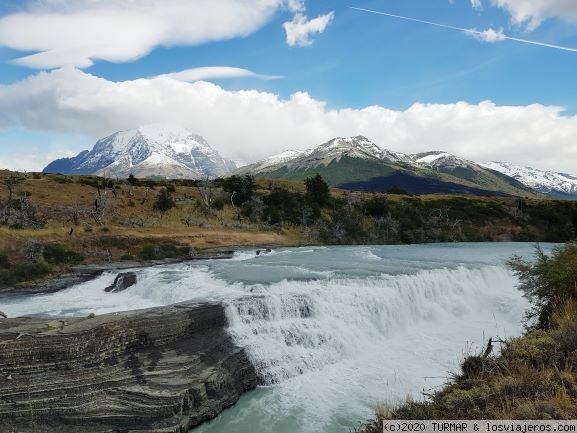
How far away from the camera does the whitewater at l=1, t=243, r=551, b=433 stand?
15.6 meters

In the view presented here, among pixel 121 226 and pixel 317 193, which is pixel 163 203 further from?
pixel 317 193

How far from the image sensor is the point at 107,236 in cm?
3947

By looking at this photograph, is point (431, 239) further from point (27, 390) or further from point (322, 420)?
point (27, 390)

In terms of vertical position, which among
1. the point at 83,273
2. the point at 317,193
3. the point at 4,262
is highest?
the point at 317,193

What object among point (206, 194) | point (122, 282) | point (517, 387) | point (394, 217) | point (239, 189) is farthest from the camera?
point (394, 217)

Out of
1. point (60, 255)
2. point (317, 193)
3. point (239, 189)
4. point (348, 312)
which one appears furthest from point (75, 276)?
point (317, 193)

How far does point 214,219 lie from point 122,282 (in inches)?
1090

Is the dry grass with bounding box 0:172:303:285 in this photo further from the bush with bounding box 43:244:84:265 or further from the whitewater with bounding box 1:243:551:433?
the whitewater with bounding box 1:243:551:433

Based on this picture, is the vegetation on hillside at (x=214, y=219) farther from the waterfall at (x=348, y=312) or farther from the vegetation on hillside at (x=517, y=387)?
the vegetation on hillside at (x=517, y=387)

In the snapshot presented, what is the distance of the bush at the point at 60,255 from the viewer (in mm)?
34094

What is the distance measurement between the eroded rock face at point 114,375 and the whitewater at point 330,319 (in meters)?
1.19

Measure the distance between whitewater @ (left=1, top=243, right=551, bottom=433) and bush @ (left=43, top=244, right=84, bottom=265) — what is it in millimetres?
5245

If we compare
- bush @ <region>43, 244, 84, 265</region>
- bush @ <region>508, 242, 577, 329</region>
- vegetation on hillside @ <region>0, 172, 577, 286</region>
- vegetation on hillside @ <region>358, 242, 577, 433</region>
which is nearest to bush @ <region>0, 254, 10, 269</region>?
vegetation on hillside @ <region>0, 172, 577, 286</region>

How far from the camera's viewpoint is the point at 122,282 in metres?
28.5
